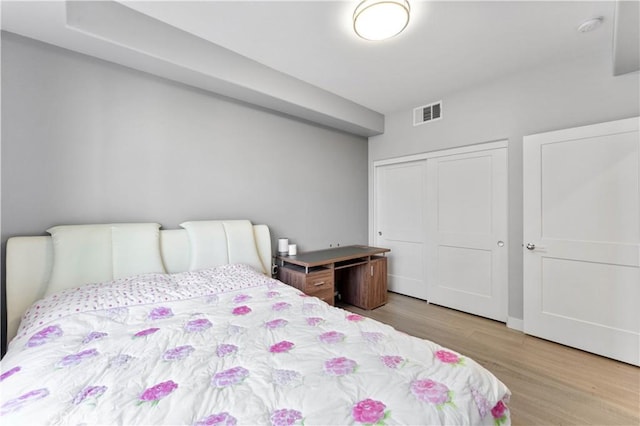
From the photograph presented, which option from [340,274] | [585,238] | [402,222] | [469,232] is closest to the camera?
[585,238]

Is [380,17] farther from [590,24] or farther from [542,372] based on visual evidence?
[542,372]

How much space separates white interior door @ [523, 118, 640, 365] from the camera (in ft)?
7.16

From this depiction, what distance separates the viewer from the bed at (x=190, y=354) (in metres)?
0.88

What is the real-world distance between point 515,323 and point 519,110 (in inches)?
86.4

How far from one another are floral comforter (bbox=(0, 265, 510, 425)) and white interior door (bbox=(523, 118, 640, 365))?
79.2 inches

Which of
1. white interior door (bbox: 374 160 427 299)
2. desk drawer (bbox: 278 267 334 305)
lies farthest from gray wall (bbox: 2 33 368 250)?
white interior door (bbox: 374 160 427 299)

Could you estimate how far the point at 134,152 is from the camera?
224 cm

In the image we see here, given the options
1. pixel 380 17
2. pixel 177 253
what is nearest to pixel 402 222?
pixel 380 17

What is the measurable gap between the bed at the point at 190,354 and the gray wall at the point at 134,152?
25 cm

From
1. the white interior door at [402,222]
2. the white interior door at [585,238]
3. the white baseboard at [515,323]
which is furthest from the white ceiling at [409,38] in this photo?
the white baseboard at [515,323]

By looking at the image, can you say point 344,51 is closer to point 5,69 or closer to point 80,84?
point 80,84

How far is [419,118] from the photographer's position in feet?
11.7

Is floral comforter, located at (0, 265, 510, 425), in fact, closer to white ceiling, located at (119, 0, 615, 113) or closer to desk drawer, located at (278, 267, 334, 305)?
desk drawer, located at (278, 267, 334, 305)

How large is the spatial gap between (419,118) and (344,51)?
1633mm
